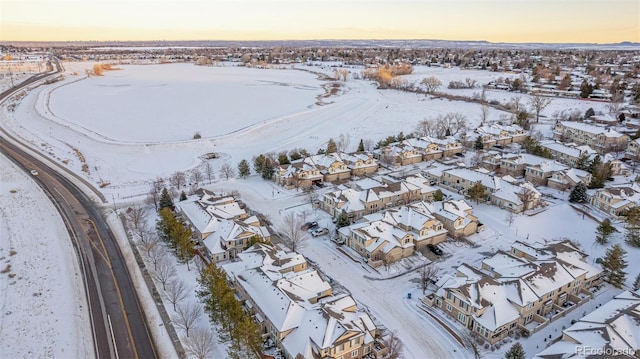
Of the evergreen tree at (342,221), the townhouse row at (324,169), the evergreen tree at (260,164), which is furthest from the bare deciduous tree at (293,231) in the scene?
the evergreen tree at (260,164)

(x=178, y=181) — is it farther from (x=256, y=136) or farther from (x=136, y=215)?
(x=256, y=136)

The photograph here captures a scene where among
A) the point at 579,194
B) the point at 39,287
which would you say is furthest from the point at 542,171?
the point at 39,287

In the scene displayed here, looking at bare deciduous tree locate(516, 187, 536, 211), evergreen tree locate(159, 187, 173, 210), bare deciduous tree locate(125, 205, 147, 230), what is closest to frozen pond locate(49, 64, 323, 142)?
bare deciduous tree locate(125, 205, 147, 230)

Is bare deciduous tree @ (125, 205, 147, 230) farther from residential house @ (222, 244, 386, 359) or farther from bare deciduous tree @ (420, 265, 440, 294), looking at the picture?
bare deciduous tree @ (420, 265, 440, 294)

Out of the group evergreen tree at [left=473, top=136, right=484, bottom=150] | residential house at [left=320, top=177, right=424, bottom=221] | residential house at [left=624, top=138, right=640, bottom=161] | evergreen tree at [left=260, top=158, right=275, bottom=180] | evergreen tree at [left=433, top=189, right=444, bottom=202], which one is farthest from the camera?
evergreen tree at [left=473, top=136, right=484, bottom=150]

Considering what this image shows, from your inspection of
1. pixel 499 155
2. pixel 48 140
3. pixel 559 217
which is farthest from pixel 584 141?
pixel 48 140

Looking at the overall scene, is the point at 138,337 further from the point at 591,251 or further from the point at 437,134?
the point at 437,134

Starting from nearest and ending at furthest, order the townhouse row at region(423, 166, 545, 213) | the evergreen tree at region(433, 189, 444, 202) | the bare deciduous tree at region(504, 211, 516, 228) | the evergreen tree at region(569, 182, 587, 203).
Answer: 1. the bare deciduous tree at region(504, 211, 516, 228)
2. the townhouse row at region(423, 166, 545, 213)
3. the evergreen tree at region(433, 189, 444, 202)
4. the evergreen tree at region(569, 182, 587, 203)
